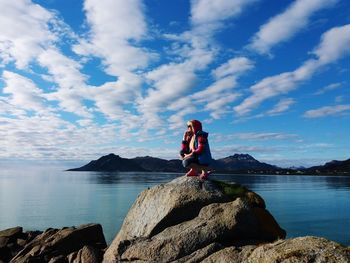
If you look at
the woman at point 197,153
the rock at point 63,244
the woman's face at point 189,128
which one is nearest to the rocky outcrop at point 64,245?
the rock at point 63,244

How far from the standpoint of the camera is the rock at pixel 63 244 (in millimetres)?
21234

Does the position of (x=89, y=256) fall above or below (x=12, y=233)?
below

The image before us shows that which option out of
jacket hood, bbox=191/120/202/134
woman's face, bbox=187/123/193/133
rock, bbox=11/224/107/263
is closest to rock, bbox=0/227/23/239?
rock, bbox=11/224/107/263

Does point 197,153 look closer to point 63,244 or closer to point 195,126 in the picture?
point 195,126

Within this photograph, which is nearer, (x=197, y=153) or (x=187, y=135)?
(x=197, y=153)

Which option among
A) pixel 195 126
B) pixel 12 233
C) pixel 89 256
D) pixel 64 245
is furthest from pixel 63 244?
pixel 195 126

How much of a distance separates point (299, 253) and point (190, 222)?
532 cm

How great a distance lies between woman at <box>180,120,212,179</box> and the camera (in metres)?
17.5

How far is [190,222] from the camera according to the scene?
47.9 feet

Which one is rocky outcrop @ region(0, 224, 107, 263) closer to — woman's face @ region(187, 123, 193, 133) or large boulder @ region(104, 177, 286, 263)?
large boulder @ region(104, 177, 286, 263)

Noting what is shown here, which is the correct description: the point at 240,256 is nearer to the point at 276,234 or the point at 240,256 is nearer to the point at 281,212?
the point at 276,234

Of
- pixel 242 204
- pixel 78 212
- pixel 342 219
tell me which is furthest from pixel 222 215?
pixel 78 212

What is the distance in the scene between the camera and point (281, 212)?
64812 millimetres

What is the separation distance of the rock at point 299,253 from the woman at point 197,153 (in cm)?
598
